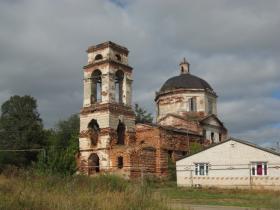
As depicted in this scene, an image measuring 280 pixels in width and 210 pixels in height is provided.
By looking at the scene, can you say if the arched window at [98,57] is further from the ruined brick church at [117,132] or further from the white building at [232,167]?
the white building at [232,167]

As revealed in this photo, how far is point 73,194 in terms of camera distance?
11977 millimetres

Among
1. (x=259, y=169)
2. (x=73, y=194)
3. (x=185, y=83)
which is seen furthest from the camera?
(x=185, y=83)

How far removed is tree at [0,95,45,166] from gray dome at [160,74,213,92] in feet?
50.9

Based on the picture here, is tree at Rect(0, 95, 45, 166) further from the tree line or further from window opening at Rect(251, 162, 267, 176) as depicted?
window opening at Rect(251, 162, 267, 176)

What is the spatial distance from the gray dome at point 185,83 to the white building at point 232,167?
14.4m

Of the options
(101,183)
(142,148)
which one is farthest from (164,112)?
(101,183)

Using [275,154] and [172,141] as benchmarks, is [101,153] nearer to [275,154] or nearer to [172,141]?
[172,141]

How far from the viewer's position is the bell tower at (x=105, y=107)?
40312 mm

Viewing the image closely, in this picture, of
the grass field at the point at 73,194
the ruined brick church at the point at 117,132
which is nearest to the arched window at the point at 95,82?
the ruined brick church at the point at 117,132

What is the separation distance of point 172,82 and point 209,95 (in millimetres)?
4331

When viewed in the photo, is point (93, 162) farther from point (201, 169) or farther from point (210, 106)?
point (210, 106)

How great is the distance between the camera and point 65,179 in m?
14.0

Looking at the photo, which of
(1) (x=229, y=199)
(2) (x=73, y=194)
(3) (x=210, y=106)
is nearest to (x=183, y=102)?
(3) (x=210, y=106)

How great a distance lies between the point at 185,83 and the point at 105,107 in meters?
12.5
